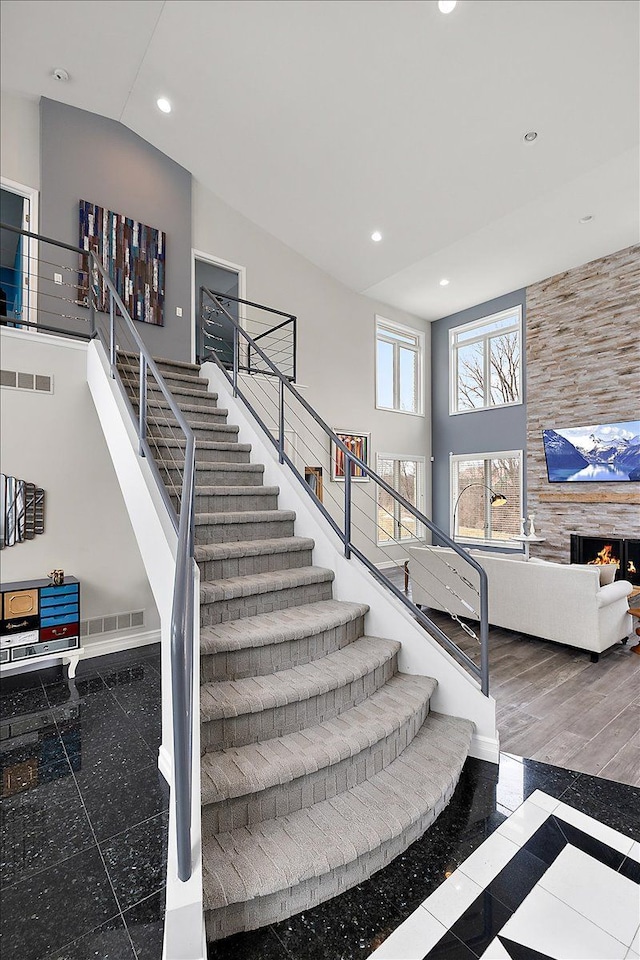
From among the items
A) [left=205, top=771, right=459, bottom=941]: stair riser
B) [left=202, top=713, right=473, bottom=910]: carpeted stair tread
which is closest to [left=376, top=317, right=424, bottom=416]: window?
[left=202, top=713, right=473, bottom=910]: carpeted stair tread

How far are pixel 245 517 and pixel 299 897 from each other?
6.51ft

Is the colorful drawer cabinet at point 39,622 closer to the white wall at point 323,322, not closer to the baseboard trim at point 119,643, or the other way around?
the baseboard trim at point 119,643

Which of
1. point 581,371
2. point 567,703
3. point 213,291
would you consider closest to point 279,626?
point 567,703

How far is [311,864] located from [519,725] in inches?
74.0

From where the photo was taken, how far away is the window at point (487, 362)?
28.3ft

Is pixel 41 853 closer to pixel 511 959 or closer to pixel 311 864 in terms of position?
pixel 311 864

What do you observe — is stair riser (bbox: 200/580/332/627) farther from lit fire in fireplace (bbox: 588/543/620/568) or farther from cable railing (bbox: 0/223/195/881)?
lit fire in fireplace (bbox: 588/543/620/568)

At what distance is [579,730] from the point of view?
9.48 feet

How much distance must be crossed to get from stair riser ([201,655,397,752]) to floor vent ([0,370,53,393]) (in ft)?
11.1

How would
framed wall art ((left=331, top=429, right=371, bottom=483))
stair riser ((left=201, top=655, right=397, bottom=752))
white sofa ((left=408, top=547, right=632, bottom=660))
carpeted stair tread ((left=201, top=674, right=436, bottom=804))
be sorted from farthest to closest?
1. framed wall art ((left=331, top=429, right=371, bottom=483))
2. white sofa ((left=408, top=547, right=632, bottom=660))
3. stair riser ((left=201, top=655, right=397, bottom=752))
4. carpeted stair tread ((left=201, top=674, right=436, bottom=804))

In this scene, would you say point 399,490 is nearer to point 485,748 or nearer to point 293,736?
point 485,748

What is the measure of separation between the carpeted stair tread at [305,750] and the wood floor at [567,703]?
900 mm

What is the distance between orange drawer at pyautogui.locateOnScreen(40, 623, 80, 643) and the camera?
3.67 metres

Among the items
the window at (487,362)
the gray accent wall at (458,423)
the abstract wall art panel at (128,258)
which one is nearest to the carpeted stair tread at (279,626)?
the abstract wall art panel at (128,258)
